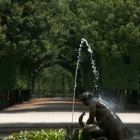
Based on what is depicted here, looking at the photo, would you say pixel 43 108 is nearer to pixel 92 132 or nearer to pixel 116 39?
pixel 116 39

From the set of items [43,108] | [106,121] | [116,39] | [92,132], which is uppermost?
[116,39]

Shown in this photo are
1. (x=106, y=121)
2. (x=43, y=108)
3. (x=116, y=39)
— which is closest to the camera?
(x=106, y=121)

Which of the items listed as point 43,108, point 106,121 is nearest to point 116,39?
point 43,108

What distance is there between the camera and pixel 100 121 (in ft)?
31.7

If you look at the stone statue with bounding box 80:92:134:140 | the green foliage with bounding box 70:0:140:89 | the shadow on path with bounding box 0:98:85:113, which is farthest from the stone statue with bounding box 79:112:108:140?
the green foliage with bounding box 70:0:140:89

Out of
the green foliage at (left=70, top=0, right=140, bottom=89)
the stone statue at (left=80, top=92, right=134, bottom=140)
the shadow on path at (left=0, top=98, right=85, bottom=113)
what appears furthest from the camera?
the green foliage at (left=70, top=0, right=140, bottom=89)

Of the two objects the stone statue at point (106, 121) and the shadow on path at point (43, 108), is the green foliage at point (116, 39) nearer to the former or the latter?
the shadow on path at point (43, 108)

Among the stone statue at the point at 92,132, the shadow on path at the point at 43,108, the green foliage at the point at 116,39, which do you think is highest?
the green foliage at the point at 116,39

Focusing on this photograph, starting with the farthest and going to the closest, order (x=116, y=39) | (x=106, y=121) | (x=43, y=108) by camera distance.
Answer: (x=43, y=108), (x=116, y=39), (x=106, y=121)

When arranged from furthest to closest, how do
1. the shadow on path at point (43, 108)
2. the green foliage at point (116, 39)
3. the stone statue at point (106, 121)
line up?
1. the green foliage at point (116, 39)
2. the shadow on path at point (43, 108)
3. the stone statue at point (106, 121)

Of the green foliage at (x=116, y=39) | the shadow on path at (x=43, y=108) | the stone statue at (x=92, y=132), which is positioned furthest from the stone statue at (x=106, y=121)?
the green foliage at (x=116, y=39)

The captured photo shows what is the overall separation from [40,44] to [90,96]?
72.4ft

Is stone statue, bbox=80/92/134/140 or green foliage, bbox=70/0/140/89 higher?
green foliage, bbox=70/0/140/89

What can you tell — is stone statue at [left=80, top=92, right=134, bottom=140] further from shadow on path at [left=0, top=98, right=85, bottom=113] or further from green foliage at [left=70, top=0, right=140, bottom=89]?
green foliage at [left=70, top=0, right=140, bottom=89]
